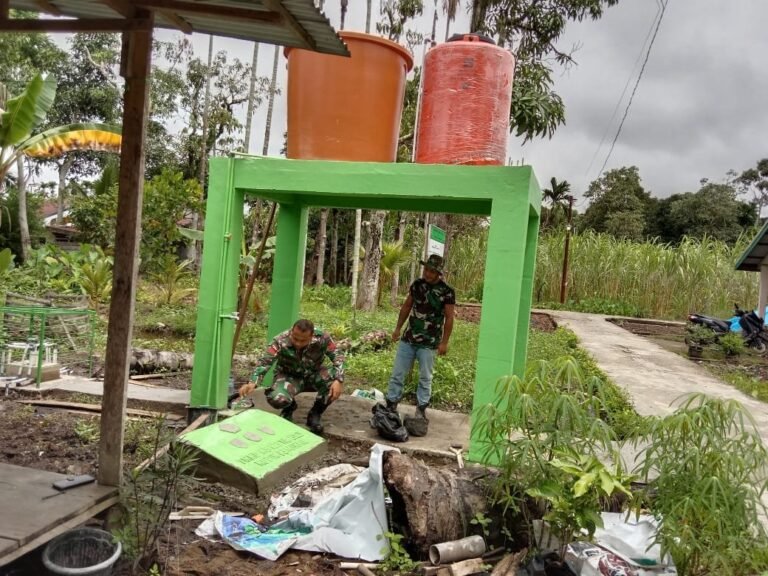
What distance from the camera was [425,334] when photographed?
5.50m

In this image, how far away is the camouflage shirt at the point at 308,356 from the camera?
A: 5.29 metres

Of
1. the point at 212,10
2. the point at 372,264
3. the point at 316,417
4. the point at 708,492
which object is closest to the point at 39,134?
the point at 372,264

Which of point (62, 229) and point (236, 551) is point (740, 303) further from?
point (62, 229)

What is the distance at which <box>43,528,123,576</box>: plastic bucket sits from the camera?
2.67 m

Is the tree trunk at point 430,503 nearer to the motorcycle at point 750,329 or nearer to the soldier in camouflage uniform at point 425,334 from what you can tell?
the soldier in camouflage uniform at point 425,334

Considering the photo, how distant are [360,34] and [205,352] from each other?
307 centimetres

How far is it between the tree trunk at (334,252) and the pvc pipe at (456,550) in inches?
832

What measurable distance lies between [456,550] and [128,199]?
8.29ft

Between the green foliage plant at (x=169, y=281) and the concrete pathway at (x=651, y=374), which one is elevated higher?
the green foliage plant at (x=169, y=281)

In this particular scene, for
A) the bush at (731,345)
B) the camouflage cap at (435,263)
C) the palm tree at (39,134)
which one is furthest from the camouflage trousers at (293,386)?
the bush at (731,345)

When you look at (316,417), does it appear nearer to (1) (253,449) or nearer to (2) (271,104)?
(1) (253,449)

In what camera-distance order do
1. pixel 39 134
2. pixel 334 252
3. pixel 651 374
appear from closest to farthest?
pixel 651 374
pixel 39 134
pixel 334 252

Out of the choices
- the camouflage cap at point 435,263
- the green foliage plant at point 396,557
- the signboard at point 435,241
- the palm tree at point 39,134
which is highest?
the palm tree at point 39,134

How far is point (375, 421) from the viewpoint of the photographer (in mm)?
5316
